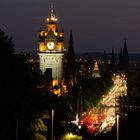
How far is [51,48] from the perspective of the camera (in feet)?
454

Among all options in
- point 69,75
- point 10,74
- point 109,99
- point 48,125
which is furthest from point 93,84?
point 10,74

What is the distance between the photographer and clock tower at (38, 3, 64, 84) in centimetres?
13700

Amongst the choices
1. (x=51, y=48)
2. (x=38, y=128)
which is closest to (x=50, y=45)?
(x=51, y=48)

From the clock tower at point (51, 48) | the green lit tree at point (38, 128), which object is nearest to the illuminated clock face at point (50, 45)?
the clock tower at point (51, 48)

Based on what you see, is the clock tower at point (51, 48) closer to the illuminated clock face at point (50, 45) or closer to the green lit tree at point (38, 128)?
the illuminated clock face at point (50, 45)

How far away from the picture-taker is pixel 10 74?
159ft

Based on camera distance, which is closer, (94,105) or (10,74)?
(10,74)

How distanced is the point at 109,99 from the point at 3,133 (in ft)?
274

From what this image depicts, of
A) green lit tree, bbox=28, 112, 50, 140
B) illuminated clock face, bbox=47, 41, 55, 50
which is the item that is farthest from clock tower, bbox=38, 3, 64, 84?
green lit tree, bbox=28, 112, 50, 140

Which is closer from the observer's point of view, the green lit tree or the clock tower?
the green lit tree

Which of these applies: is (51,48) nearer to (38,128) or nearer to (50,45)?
(50,45)

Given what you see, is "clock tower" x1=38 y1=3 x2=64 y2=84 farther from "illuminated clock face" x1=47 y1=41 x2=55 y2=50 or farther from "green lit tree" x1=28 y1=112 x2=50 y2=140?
"green lit tree" x1=28 y1=112 x2=50 y2=140

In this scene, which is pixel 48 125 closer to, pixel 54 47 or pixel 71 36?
pixel 54 47

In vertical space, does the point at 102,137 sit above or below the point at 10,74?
below
